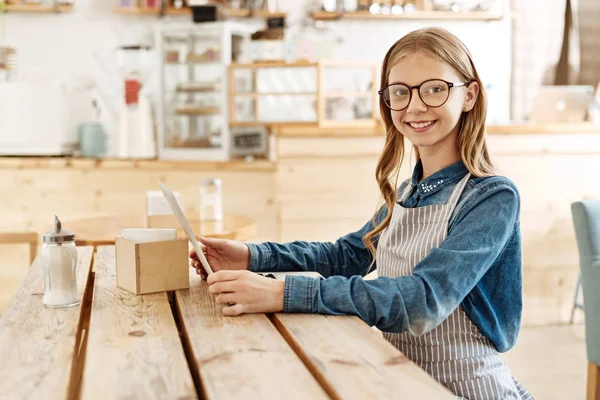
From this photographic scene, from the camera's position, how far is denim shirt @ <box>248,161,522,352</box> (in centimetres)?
133

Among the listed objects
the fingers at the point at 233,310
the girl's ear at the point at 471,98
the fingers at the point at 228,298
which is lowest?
the fingers at the point at 233,310

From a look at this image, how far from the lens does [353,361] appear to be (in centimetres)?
107

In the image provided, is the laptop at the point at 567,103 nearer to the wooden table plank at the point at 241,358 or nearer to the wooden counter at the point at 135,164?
the wooden counter at the point at 135,164

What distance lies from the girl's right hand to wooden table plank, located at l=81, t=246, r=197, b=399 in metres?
0.18

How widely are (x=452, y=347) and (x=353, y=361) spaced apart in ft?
1.59

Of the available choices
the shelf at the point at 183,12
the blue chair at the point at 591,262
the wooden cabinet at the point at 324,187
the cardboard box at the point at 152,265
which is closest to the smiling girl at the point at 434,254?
the cardboard box at the point at 152,265

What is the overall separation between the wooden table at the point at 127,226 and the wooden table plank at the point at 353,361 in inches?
57.0

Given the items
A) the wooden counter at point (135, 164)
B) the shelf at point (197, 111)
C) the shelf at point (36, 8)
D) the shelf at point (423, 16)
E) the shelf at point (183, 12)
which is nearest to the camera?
the wooden counter at point (135, 164)

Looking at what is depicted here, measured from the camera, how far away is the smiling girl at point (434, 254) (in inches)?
52.8

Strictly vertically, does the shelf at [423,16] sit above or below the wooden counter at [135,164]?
above

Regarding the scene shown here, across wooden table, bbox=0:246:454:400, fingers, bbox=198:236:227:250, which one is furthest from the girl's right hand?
wooden table, bbox=0:246:454:400

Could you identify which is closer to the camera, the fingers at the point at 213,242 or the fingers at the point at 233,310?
the fingers at the point at 233,310

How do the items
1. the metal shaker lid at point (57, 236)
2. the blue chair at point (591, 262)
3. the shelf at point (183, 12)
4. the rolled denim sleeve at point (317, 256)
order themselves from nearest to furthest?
the metal shaker lid at point (57, 236)
the rolled denim sleeve at point (317, 256)
the blue chair at point (591, 262)
the shelf at point (183, 12)

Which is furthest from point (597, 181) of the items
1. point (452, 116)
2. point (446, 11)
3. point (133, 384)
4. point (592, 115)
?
point (133, 384)
